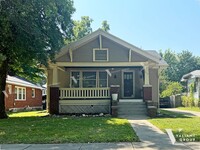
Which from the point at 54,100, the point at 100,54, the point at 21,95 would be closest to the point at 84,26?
the point at 21,95

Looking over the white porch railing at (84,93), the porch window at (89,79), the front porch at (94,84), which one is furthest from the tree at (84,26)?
the white porch railing at (84,93)

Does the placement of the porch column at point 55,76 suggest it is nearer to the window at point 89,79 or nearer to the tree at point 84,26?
the window at point 89,79

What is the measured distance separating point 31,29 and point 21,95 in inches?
787

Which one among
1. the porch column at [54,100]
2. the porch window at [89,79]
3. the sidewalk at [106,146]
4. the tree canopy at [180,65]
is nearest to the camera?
the sidewalk at [106,146]

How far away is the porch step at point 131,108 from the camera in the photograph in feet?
57.2

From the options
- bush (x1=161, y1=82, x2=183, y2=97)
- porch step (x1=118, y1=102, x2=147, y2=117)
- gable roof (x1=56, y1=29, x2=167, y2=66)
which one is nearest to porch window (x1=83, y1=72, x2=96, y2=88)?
gable roof (x1=56, y1=29, x2=167, y2=66)

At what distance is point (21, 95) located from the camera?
33375 millimetres

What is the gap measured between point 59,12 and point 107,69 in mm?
6067

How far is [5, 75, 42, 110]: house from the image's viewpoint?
29500 mm

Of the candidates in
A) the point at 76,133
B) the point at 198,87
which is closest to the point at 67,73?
the point at 76,133

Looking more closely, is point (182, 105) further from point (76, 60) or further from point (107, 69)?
point (76, 60)

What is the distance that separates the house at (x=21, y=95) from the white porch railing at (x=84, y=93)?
10183mm

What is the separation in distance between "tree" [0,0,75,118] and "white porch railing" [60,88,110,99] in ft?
9.49

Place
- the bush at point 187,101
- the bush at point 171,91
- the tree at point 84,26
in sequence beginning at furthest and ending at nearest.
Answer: the tree at point 84,26
the bush at point 171,91
the bush at point 187,101
